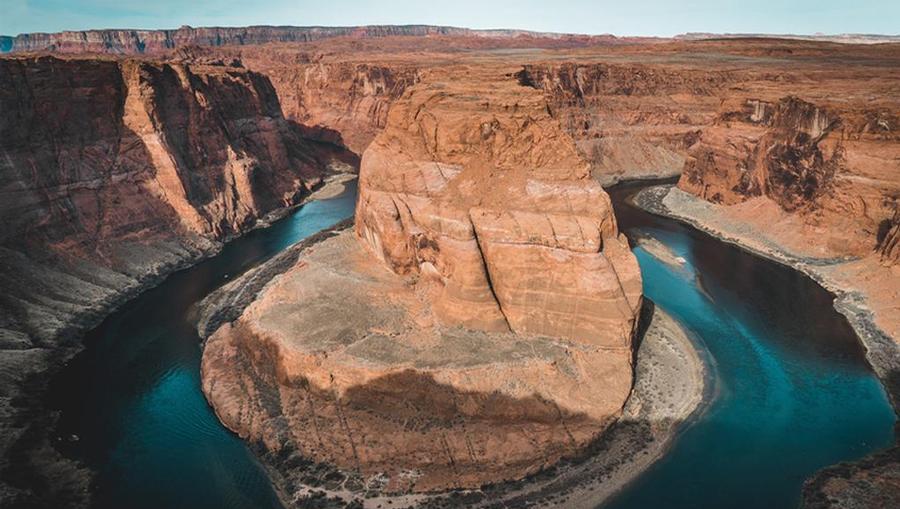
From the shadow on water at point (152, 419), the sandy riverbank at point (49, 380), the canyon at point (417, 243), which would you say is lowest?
the shadow on water at point (152, 419)

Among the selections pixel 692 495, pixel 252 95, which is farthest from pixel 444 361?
pixel 252 95

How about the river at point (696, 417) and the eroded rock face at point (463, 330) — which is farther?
the eroded rock face at point (463, 330)

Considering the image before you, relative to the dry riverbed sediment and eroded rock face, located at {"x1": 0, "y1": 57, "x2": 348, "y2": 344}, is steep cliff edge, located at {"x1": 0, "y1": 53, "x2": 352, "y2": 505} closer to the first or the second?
eroded rock face, located at {"x1": 0, "y1": 57, "x2": 348, "y2": 344}

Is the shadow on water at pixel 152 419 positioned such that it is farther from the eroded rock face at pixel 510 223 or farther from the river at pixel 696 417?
the eroded rock face at pixel 510 223

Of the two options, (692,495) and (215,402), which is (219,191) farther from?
(692,495)

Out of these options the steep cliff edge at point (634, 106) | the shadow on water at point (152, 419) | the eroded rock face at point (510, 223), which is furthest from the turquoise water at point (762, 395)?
the steep cliff edge at point (634, 106)
